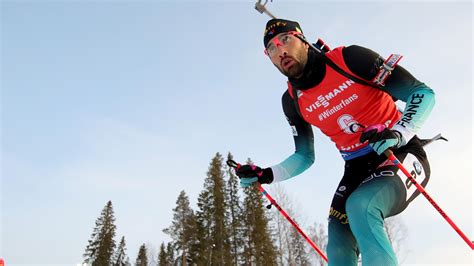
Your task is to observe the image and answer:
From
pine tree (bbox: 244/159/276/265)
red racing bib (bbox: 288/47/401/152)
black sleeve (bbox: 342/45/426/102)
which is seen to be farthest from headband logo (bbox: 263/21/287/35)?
pine tree (bbox: 244/159/276/265)

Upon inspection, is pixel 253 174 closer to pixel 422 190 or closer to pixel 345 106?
pixel 345 106

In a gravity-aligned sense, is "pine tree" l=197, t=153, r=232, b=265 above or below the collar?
above

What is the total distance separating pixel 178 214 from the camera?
141 feet

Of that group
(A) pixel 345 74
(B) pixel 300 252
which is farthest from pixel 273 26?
(B) pixel 300 252

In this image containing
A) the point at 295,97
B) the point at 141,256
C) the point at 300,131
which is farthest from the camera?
the point at 141,256

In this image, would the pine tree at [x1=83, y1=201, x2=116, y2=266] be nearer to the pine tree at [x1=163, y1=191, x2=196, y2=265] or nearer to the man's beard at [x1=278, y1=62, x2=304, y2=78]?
the pine tree at [x1=163, y1=191, x2=196, y2=265]

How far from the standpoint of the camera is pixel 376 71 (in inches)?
115

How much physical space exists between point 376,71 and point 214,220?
36.5 metres

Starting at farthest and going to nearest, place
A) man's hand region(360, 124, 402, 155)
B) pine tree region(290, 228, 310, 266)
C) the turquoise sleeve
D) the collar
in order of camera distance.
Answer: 1. pine tree region(290, 228, 310, 266)
2. the collar
3. the turquoise sleeve
4. man's hand region(360, 124, 402, 155)

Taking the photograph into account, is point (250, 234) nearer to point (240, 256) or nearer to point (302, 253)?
point (240, 256)

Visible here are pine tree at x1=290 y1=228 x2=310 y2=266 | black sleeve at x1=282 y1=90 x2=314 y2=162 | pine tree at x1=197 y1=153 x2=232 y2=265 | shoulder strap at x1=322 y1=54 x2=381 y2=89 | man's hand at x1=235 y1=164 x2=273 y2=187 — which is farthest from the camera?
pine tree at x1=290 y1=228 x2=310 y2=266

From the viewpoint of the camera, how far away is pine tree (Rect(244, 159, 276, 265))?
33.6 metres

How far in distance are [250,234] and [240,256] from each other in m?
2.58

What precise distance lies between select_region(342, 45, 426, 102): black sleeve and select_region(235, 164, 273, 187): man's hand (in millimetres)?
1451
